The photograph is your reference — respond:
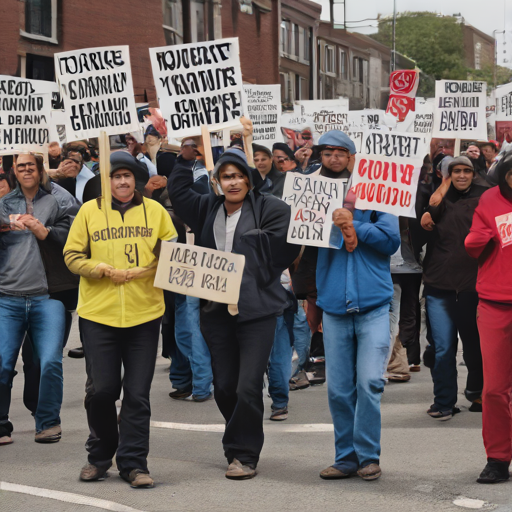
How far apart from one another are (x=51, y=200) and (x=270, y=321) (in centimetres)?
209

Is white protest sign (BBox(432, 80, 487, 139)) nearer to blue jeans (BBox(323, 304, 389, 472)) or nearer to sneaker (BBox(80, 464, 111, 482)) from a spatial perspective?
blue jeans (BBox(323, 304, 389, 472))

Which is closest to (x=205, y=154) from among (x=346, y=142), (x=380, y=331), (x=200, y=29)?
(x=346, y=142)

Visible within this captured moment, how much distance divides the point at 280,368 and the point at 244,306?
7.43ft

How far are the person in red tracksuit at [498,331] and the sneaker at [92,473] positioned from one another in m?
2.26

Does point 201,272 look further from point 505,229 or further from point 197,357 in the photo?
point 197,357

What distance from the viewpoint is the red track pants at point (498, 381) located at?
6301mm

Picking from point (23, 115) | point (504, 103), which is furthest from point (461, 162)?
point (504, 103)

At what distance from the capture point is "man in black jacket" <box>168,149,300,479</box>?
650 cm

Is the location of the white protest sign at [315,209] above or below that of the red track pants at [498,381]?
above

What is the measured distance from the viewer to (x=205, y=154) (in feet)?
23.9

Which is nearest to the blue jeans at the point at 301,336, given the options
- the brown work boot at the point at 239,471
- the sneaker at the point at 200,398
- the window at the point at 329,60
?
the sneaker at the point at 200,398

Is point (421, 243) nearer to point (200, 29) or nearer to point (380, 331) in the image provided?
point (380, 331)

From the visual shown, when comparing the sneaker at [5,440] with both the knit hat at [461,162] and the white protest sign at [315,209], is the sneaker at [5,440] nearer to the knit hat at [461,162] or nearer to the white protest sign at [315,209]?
the white protest sign at [315,209]

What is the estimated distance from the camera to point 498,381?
6.32 meters
